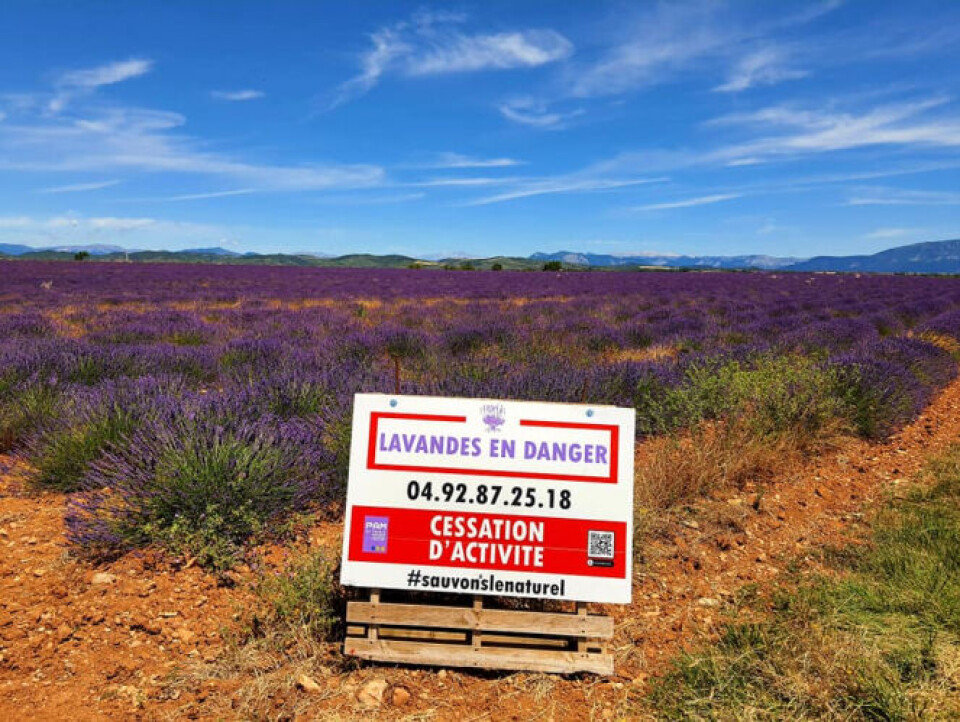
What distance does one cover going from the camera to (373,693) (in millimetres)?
2229

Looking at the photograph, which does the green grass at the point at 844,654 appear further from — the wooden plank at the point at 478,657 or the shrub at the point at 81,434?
the shrub at the point at 81,434

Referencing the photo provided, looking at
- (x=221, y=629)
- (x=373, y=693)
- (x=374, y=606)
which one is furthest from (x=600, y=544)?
(x=221, y=629)

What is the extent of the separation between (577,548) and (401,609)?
2.64 ft

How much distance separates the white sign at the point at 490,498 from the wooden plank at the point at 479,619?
0.10m

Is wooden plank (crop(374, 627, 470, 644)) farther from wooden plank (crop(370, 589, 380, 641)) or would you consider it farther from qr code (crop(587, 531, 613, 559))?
qr code (crop(587, 531, 613, 559))

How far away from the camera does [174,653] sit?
8.08 feet

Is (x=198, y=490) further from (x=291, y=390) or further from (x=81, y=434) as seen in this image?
(x=291, y=390)

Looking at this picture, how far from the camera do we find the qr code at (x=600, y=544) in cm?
237

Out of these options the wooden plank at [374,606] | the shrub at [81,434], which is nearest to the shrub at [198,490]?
the shrub at [81,434]

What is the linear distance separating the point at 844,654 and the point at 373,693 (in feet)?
6.18

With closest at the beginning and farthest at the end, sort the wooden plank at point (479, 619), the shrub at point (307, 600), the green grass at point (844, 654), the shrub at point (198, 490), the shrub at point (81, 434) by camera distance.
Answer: the green grass at point (844, 654), the wooden plank at point (479, 619), the shrub at point (307, 600), the shrub at point (198, 490), the shrub at point (81, 434)

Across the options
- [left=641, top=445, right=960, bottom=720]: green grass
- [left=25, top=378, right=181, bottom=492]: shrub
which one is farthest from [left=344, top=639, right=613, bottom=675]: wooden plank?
[left=25, top=378, right=181, bottom=492]: shrub

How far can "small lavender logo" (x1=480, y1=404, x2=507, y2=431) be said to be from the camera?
7.89 feet

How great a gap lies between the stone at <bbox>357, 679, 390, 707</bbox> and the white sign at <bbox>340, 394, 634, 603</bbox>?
382 mm
